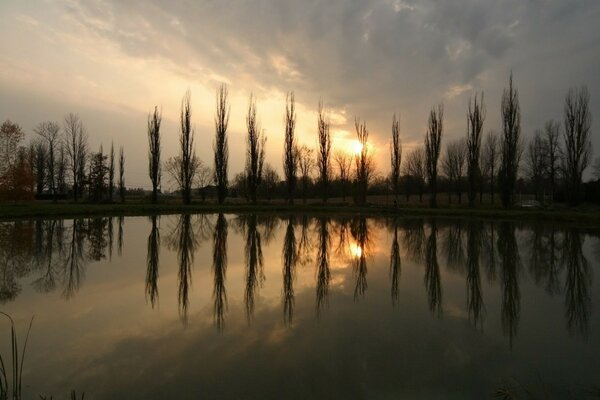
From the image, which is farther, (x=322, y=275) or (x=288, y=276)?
(x=322, y=275)

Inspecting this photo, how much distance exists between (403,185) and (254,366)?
180 feet

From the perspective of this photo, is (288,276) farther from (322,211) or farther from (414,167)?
(414,167)

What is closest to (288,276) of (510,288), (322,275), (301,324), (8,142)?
(322,275)

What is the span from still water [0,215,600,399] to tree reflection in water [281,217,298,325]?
0.05 meters

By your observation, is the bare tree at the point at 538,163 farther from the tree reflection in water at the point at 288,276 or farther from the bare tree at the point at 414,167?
the tree reflection in water at the point at 288,276

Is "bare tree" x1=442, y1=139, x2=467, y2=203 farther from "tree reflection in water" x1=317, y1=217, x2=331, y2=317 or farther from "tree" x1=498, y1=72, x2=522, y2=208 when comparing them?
"tree reflection in water" x1=317, y1=217, x2=331, y2=317

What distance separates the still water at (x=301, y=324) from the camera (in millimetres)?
2732

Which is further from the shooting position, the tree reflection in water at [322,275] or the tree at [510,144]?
the tree at [510,144]

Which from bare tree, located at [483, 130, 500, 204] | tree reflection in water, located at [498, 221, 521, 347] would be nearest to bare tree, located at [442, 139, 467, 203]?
bare tree, located at [483, 130, 500, 204]

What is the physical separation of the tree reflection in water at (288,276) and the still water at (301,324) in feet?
0.15

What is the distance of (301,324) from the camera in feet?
13.3

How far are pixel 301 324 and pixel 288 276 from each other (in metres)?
2.51

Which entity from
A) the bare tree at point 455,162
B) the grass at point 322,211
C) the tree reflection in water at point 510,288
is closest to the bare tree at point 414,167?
the bare tree at point 455,162

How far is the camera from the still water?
2.73 meters
